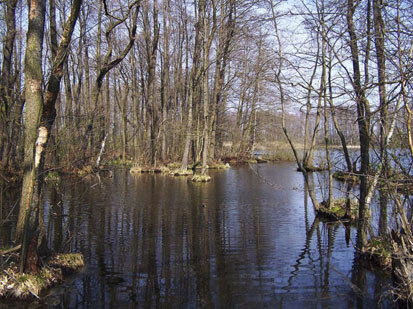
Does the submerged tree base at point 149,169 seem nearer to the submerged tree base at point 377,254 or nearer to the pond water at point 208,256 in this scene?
the pond water at point 208,256

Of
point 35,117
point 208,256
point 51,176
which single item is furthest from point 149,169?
point 35,117

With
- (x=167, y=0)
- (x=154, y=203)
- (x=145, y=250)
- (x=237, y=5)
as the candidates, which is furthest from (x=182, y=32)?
(x=145, y=250)

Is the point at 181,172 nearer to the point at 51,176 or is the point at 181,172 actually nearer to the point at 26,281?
the point at 51,176

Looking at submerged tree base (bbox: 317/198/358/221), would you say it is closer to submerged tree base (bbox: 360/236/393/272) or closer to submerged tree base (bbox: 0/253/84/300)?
submerged tree base (bbox: 360/236/393/272)

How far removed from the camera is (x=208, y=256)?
25.3ft

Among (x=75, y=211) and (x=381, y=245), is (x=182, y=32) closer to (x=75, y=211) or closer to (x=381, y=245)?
(x=75, y=211)

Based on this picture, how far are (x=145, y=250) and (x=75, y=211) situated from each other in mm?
4867

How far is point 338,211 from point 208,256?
5315 mm

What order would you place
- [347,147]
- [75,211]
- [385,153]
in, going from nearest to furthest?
1. [385,153]
2. [347,147]
3. [75,211]

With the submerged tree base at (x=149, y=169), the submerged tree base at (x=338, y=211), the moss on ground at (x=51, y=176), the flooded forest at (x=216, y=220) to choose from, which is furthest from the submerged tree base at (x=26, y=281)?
the submerged tree base at (x=149, y=169)

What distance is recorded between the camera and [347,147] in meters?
10.1

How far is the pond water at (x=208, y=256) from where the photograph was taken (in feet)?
18.9

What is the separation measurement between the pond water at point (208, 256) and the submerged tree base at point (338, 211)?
1.43 ft

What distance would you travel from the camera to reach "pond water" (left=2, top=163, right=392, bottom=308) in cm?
575
